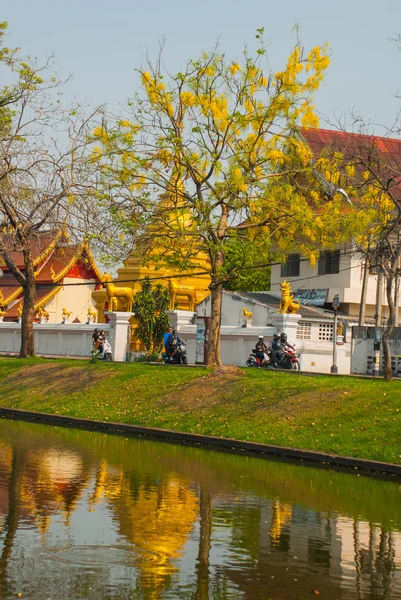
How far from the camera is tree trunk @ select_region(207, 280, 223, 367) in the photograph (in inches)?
1137

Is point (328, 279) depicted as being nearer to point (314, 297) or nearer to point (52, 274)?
point (314, 297)

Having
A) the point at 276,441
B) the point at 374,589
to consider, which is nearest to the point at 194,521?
the point at 374,589

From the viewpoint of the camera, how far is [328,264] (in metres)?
50.0

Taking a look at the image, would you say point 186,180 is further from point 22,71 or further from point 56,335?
point 56,335

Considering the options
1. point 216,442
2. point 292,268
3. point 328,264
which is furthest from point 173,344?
point 292,268

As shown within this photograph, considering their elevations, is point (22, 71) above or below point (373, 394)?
above

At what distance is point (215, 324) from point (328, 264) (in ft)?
72.4

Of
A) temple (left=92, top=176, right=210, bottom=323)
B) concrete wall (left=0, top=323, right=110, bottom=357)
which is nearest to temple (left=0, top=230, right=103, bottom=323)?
temple (left=92, top=176, right=210, bottom=323)

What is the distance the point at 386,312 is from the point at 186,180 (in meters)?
24.3

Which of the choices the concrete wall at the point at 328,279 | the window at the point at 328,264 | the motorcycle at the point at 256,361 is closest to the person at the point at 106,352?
the motorcycle at the point at 256,361

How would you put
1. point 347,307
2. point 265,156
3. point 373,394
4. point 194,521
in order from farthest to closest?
point 347,307 < point 265,156 < point 373,394 < point 194,521

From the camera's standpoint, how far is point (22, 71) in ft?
97.1

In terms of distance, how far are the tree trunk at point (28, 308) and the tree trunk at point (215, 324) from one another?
8268 mm

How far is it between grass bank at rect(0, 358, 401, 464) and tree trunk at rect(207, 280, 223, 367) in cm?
56
